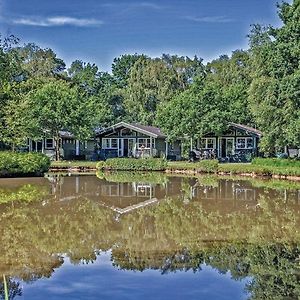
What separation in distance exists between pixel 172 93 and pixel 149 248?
46105mm

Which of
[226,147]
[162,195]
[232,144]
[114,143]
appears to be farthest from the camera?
[114,143]

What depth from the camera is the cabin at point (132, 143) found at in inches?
1783

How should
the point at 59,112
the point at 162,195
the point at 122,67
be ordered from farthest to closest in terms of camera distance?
1. the point at 122,67
2. the point at 59,112
3. the point at 162,195

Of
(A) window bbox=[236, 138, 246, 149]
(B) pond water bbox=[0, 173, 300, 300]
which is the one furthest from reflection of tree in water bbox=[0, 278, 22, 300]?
(A) window bbox=[236, 138, 246, 149]

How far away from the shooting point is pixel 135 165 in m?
37.1

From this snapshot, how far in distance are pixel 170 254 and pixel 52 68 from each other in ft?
183

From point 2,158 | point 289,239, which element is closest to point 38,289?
point 289,239

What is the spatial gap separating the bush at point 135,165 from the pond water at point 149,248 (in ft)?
60.5

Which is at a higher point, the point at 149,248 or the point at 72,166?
the point at 72,166

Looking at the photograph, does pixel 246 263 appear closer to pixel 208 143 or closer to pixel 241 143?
pixel 241 143

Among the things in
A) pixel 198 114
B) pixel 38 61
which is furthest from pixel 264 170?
pixel 38 61

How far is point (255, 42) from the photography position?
47125 millimetres

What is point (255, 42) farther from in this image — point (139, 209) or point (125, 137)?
point (139, 209)

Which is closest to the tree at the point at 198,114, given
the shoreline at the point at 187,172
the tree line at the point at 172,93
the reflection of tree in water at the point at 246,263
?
the tree line at the point at 172,93
